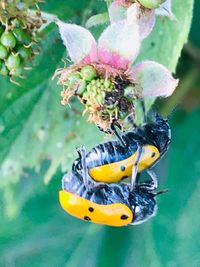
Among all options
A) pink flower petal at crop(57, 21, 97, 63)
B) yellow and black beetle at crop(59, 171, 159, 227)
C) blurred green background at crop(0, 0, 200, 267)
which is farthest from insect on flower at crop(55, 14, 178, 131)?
blurred green background at crop(0, 0, 200, 267)

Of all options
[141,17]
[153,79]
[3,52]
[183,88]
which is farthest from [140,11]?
[183,88]

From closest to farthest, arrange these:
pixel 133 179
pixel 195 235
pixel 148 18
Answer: pixel 148 18 < pixel 133 179 < pixel 195 235

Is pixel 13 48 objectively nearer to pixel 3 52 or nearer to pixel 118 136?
pixel 3 52

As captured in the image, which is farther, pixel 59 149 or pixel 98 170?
pixel 59 149

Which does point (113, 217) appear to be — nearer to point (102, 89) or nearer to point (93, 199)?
point (93, 199)

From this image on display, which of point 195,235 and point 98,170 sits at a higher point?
point 98,170

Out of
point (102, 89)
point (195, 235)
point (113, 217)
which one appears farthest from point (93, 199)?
point (195, 235)

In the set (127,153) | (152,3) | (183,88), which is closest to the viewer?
(152,3)
